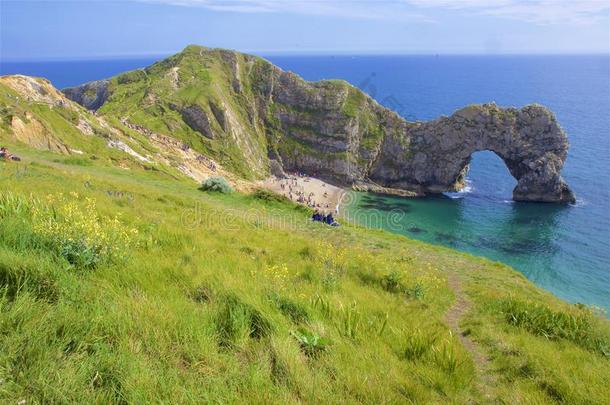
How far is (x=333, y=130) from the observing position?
112 meters

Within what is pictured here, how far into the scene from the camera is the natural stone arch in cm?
9262

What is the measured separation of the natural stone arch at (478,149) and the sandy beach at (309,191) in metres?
17.0

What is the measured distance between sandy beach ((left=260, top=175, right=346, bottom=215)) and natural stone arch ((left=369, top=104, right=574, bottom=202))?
55.9 feet

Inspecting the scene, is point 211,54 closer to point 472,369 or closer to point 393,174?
point 393,174

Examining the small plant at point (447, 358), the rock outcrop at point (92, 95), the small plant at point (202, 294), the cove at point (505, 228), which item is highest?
the rock outcrop at point (92, 95)

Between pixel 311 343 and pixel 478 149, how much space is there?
107902 mm

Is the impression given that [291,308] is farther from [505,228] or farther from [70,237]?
[505,228]

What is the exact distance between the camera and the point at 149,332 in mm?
4688

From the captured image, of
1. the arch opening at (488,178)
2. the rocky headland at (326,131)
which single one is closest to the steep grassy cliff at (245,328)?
the rocky headland at (326,131)

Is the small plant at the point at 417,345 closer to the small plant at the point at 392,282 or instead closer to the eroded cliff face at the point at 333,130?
the small plant at the point at 392,282

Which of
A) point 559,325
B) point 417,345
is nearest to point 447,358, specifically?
point 417,345

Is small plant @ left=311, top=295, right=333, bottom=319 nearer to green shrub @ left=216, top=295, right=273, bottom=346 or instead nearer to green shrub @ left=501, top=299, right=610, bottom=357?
green shrub @ left=216, top=295, right=273, bottom=346

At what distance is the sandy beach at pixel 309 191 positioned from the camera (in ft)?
288

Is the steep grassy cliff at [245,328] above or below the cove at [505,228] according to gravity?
above
